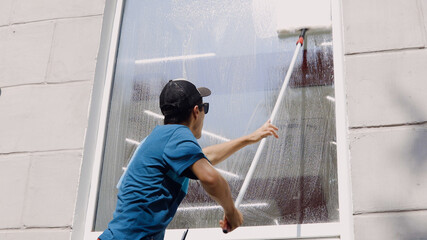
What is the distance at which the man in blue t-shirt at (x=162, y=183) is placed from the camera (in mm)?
2303

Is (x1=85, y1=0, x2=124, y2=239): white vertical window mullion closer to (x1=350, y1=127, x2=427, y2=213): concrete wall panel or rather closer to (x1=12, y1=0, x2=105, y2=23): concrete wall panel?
(x1=12, y1=0, x2=105, y2=23): concrete wall panel

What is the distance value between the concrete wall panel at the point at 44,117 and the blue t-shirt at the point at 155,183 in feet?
3.00

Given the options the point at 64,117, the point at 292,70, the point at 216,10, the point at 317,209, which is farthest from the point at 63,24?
the point at 317,209

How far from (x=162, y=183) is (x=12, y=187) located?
1259mm

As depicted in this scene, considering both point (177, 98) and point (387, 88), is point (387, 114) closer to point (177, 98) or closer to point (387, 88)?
point (387, 88)

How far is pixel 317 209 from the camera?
9.53ft

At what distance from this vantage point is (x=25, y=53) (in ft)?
11.6

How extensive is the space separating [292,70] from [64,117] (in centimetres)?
136

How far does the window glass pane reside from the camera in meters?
3.00

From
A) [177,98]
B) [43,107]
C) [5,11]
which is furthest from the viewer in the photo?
[5,11]

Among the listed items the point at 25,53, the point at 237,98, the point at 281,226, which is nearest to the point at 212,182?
the point at 281,226

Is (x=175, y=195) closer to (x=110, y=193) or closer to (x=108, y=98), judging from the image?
(x=110, y=193)

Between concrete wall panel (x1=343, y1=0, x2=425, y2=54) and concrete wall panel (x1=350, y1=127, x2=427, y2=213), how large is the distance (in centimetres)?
48

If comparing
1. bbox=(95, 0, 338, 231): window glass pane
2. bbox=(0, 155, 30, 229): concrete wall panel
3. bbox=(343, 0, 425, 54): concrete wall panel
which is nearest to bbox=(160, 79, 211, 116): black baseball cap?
bbox=(95, 0, 338, 231): window glass pane
